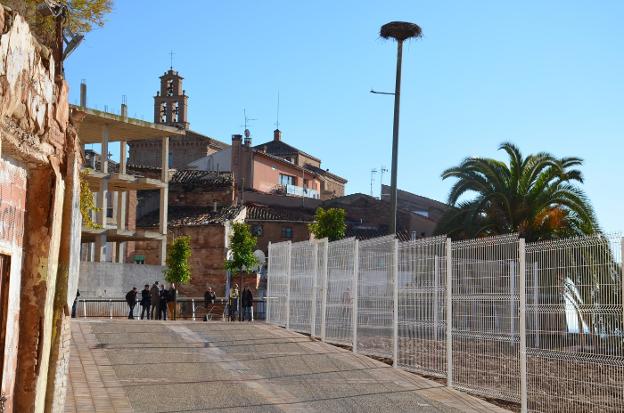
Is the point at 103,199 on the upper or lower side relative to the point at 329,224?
upper

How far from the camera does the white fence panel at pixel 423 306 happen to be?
14.8 m

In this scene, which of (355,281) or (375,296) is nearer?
(375,296)

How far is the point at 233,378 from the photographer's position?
14.2 m

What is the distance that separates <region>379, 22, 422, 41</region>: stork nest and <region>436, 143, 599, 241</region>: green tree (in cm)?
411

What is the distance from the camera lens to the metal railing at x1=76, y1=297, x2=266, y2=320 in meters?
33.8

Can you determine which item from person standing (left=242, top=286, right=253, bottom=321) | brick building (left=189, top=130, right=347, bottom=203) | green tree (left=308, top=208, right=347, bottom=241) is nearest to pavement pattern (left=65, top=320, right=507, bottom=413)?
green tree (left=308, top=208, right=347, bottom=241)

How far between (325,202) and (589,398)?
176ft

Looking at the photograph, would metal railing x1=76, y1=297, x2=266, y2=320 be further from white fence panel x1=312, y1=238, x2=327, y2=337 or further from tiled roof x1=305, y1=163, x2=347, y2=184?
tiled roof x1=305, y1=163, x2=347, y2=184

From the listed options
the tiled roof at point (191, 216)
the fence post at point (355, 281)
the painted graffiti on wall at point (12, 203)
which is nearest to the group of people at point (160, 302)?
the fence post at point (355, 281)

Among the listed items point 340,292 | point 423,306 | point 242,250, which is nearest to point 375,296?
point 340,292

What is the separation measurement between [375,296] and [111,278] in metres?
27.0

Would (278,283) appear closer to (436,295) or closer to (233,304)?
(436,295)

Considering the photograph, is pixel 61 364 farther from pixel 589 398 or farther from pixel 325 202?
pixel 325 202

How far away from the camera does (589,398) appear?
34.8ft
